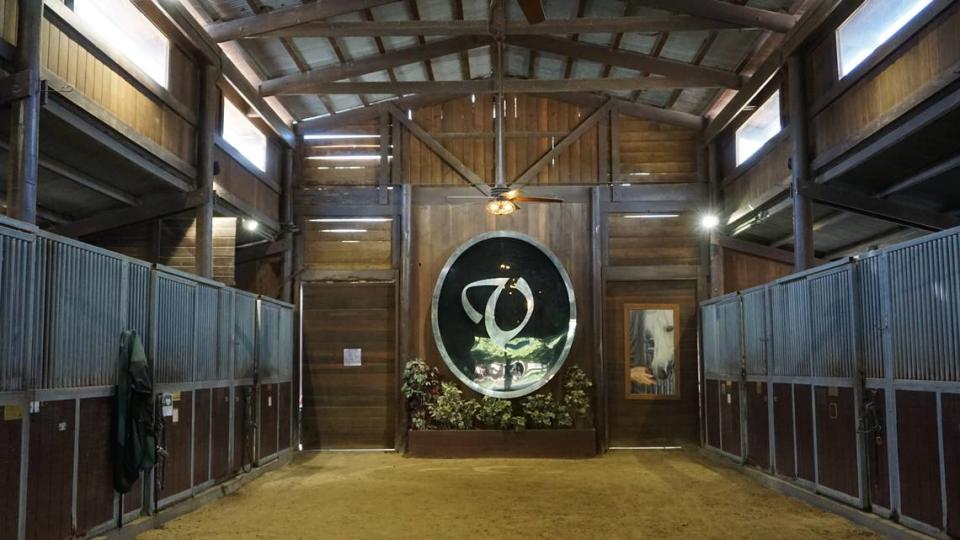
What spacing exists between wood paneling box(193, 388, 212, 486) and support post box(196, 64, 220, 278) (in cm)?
180

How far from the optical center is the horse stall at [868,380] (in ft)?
21.2

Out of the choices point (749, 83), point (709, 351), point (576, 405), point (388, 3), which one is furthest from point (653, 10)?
point (576, 405)

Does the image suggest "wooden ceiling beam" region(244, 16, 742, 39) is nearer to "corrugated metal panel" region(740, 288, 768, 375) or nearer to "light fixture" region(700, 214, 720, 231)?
"corrugated metal panel" region(740, 288, 768, 375)

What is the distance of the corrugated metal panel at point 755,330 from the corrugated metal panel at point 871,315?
9.03 ft

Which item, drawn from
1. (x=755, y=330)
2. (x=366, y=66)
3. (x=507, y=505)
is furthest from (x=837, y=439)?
(x=366, y=66)

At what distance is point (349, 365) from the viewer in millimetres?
14633

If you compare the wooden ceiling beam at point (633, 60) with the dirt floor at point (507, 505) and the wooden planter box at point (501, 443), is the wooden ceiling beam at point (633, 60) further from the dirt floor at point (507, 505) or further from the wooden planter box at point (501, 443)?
the wooden planter box at point (501, 443)

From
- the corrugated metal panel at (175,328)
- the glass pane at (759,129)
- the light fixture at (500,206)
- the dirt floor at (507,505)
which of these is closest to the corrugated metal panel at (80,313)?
the corrugated metal panel at (175,328)

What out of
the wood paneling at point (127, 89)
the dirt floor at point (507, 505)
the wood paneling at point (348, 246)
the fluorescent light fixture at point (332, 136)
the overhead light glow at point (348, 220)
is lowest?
the dirt floor at point (507, 505)

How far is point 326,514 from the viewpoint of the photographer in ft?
28.3

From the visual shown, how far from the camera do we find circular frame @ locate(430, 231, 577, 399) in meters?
14.1

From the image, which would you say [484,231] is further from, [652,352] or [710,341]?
[710,341]

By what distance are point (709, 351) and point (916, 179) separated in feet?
15.8

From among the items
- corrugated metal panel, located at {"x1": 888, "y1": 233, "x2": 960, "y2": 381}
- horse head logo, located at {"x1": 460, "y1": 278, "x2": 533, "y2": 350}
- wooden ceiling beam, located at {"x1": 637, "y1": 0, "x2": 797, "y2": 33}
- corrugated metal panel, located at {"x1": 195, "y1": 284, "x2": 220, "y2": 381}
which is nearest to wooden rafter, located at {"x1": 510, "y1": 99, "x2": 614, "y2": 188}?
horse head logo, located at {"x1": 460, "y1": 278, "x2": 533, "y2": 350}
